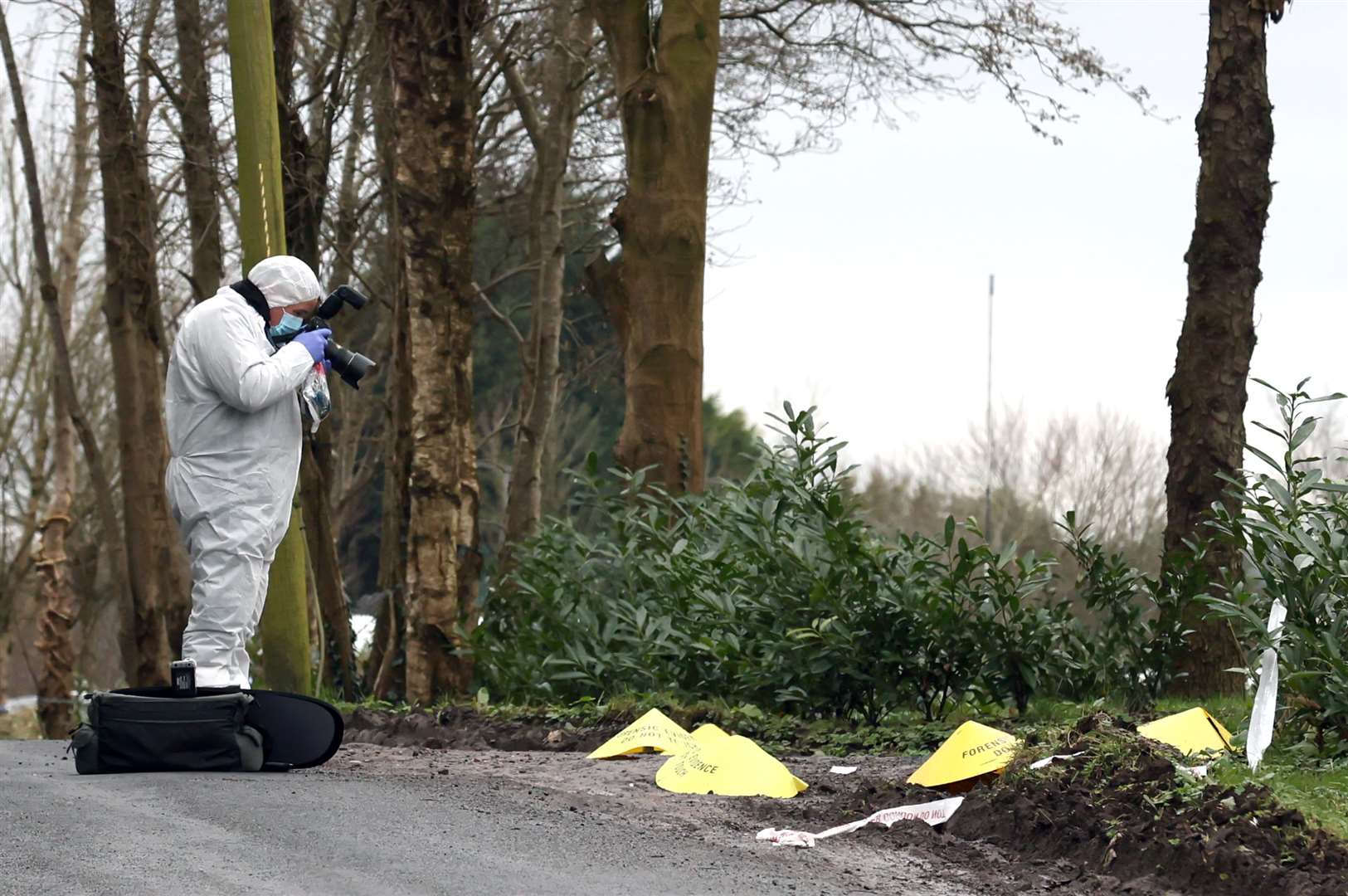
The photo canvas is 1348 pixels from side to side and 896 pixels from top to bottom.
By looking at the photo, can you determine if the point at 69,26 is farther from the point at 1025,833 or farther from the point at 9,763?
the point at 1025,833

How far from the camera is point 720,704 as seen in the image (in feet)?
28.1

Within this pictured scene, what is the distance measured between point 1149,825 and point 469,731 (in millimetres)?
4729

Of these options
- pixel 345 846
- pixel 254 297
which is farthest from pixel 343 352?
pixel 345 846

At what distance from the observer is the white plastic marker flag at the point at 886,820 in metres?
5.35

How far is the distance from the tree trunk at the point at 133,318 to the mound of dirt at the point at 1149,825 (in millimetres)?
13408

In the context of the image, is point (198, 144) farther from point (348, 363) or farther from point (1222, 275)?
point (1222, 275)

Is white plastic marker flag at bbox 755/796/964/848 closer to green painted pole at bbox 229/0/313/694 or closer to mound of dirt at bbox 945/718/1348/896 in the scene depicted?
mound of dirt at bbox 945/718/1348/896

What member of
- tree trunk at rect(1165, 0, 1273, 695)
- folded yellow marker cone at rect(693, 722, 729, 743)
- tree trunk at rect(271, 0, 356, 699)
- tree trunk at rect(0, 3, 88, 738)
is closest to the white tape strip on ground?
folded yellow marker cone at rect(693, 722, 729, 743)

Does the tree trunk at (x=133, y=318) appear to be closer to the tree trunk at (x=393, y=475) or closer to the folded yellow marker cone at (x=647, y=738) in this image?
the tree trunk at (x=393, y=475)

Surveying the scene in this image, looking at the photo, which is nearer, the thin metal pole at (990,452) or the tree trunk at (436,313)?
the tree trunk at (436,313)

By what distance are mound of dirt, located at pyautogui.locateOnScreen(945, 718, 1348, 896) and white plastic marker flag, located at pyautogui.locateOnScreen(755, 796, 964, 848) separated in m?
0.09

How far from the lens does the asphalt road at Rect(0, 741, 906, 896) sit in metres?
4.49

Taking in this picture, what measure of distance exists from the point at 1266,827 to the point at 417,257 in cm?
776

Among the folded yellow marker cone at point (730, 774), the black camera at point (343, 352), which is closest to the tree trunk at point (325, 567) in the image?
the black camera at point (343, 352)
